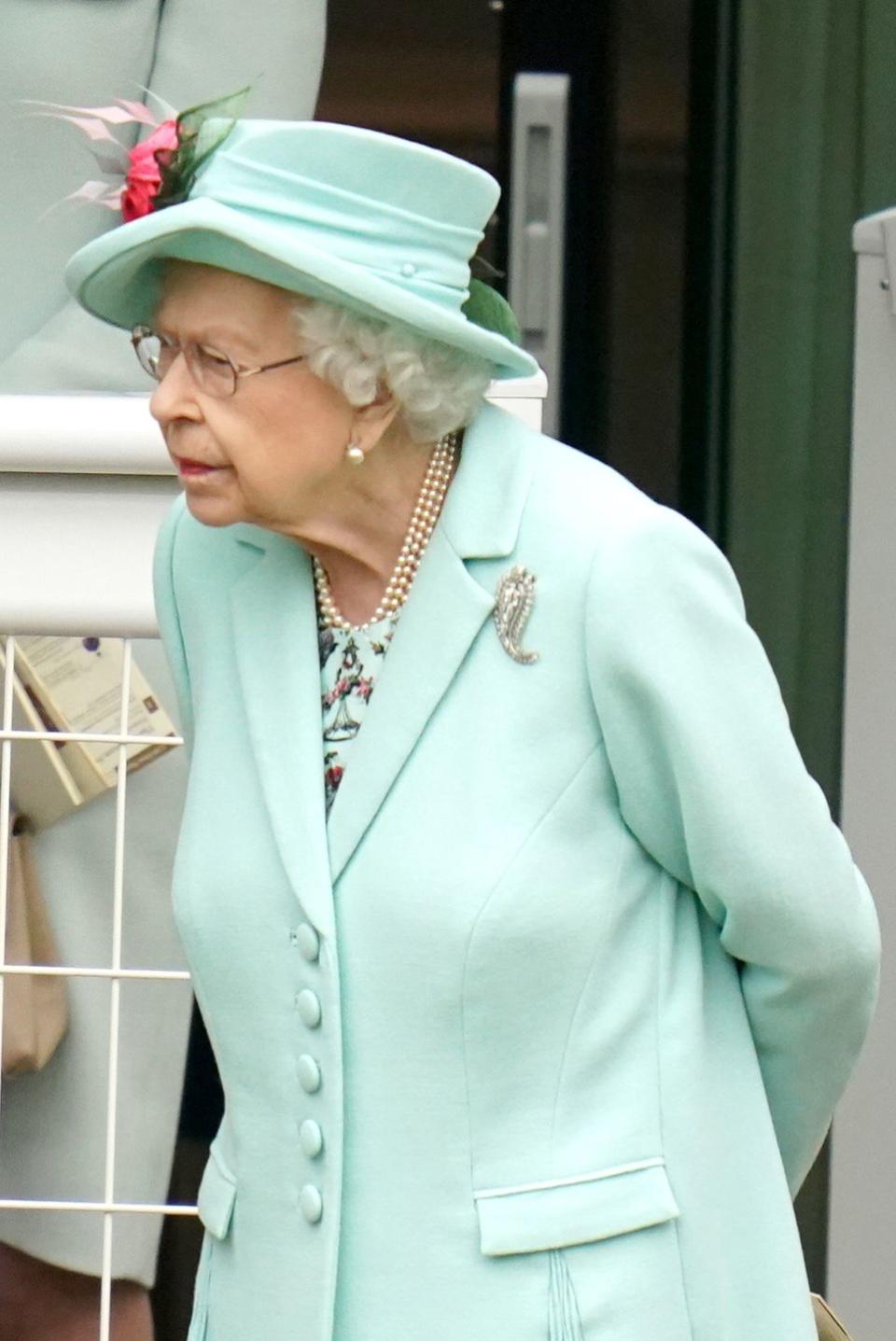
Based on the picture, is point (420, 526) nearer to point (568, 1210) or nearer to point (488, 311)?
point (488, 311)

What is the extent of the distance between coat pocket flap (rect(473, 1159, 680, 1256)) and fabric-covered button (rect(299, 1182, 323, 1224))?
0.12m

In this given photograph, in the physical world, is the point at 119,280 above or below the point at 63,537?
above

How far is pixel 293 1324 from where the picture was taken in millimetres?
1725

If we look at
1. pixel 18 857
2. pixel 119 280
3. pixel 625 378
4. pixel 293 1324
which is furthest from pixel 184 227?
pixel 625 378

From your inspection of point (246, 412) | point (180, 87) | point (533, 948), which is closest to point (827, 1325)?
point (533, 948)

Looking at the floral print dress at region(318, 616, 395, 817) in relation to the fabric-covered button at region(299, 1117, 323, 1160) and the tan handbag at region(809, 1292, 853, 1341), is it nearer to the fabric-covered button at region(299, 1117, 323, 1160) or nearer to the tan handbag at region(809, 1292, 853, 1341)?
the fabric-covered button at region(299, 1117, 323, 1160)

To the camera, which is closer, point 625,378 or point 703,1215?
point 703,1215

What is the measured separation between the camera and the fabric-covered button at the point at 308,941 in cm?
170

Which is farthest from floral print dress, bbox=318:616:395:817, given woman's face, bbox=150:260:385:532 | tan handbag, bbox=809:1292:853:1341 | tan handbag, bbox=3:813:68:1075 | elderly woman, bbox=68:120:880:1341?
tan handbag, bbox=3:813:68:1075

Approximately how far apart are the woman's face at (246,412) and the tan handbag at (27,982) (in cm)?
104

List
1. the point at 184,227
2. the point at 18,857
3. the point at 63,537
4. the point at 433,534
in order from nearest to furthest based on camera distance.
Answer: the point at 184,227 < the point at 433,534 < the point at 63,537 < the point at 18,857

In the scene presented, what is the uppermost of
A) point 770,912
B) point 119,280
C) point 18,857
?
point 119,280

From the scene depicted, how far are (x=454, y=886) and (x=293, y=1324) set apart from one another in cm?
35

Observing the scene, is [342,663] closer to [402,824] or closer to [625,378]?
[402,824]
